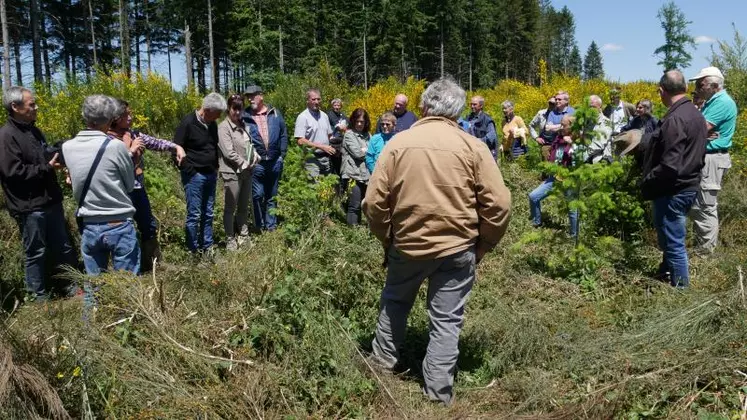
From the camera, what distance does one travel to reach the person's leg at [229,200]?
5590 millimetres

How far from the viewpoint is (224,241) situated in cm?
602

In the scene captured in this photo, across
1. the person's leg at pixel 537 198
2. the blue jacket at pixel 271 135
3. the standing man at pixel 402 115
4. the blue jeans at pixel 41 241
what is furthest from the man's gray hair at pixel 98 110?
the person's leg at pixel 537 198

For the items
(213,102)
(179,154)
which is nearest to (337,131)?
(213,102)

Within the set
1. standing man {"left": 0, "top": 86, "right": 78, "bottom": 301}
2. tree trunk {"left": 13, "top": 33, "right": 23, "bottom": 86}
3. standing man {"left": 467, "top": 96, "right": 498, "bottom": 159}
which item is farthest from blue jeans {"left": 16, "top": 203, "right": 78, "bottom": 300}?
tree trunk {"left": 13, "top": 33, "right": 23, "bottom": 86}

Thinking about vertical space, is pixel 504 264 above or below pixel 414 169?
below

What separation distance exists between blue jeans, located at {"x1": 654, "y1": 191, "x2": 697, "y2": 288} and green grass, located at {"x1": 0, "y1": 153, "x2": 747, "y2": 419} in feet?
0.59

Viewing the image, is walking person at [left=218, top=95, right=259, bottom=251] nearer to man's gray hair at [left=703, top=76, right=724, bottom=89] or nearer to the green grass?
the green grass

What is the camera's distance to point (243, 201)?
595 centimetres

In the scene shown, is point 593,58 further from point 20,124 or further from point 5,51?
point 20,124

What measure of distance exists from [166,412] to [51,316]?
2.71 feet

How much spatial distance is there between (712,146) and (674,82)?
1.21 m

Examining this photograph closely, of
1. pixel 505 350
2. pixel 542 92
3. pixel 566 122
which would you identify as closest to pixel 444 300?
pixel 505 350

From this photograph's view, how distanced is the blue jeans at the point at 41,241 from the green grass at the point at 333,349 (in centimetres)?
132

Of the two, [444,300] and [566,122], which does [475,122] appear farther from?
[444,300]
